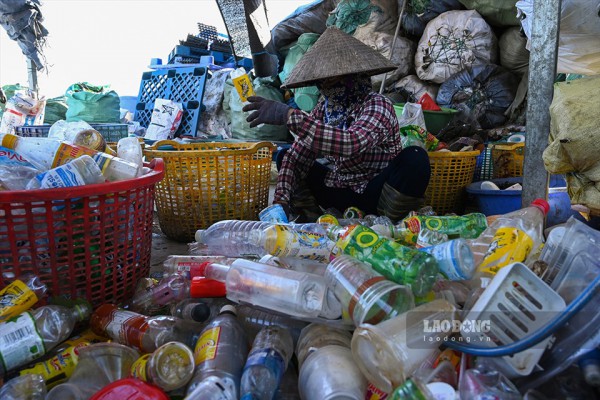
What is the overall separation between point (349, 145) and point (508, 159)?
150 centimetres

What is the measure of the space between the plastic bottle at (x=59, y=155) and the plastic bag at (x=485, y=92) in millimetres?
3349

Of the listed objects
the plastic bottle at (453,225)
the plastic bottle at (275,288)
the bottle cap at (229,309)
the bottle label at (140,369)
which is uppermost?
the plastic bottle at (453,225)

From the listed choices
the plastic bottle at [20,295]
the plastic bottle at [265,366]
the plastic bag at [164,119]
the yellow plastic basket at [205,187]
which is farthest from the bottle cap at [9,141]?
the plastic bag at [164,119]

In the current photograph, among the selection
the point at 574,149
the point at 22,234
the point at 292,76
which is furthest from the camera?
the point at 292,76

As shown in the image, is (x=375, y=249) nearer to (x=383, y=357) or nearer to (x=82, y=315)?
(x=383, y=357)

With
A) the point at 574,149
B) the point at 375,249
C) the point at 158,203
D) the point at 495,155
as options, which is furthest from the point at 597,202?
the point at 158,203

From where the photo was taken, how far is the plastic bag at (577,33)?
9.05 ft

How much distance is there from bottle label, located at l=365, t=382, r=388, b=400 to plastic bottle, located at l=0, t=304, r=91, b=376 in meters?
0.86

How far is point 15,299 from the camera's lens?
1167 millimetres

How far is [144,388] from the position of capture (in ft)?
2.99

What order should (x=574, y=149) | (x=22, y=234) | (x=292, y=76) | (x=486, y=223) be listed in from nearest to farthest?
(x=22, y=234), (x=574, y=149), (x=486, y=223), (x=292, y=76)

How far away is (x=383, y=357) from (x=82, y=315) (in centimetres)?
93

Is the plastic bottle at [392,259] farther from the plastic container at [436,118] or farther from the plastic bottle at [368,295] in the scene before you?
the plastic container at [436,118]

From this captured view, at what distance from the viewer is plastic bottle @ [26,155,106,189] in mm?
1286
